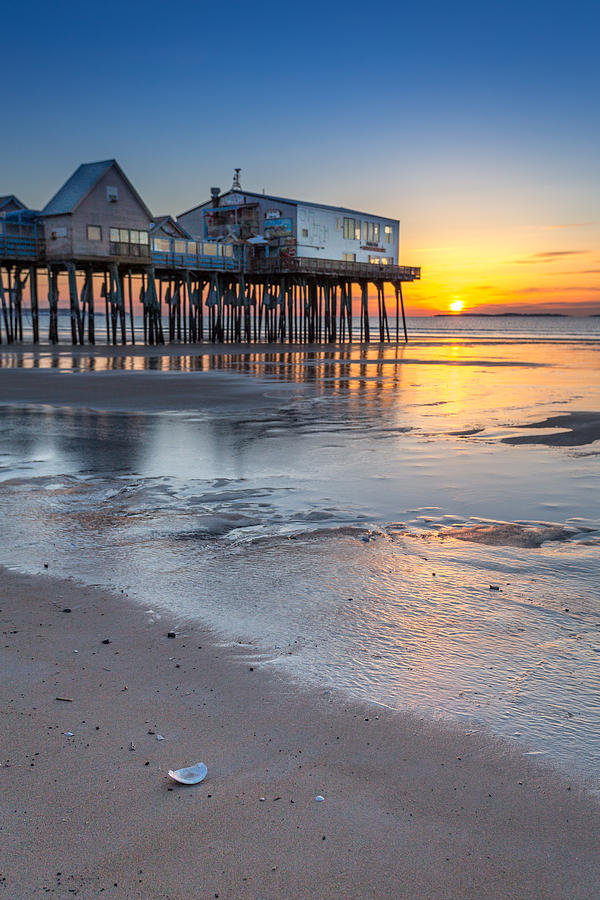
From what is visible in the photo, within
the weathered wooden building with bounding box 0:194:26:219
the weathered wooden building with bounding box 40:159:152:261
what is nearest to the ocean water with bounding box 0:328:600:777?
the weathered wooden building with bounding box 40:159:152:261

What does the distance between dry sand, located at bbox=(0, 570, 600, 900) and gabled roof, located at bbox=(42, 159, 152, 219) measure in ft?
136

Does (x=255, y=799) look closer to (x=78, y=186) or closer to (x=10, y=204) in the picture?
(x=78, y=186)

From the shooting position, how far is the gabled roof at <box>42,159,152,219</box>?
1633 inches

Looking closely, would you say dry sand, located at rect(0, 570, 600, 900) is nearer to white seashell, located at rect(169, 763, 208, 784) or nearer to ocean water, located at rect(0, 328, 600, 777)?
white seashell, located at rect(169, 763, 208, 784)

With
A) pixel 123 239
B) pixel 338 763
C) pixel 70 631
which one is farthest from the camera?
pixel 123 239

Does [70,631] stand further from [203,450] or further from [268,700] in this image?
[203,450]

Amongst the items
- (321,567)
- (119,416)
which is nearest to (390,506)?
(321,567)

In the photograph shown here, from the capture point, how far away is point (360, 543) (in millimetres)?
6578

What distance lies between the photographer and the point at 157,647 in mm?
4434

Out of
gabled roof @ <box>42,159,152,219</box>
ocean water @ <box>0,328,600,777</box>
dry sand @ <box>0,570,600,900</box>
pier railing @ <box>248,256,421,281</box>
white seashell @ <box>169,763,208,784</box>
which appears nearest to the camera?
dry sand @ <box>0,570,600,900</box>

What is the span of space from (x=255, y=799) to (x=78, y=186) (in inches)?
1726

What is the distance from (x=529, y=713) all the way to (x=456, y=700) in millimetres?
348

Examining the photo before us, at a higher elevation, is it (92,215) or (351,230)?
(351,230)

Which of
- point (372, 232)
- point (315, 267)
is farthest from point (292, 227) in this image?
point (372, 232)
